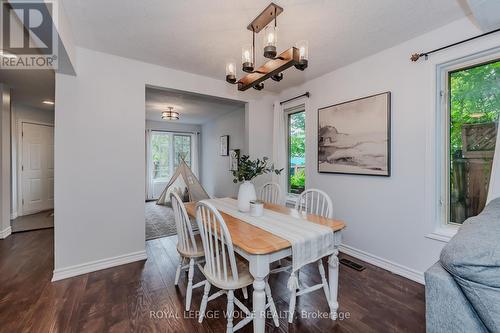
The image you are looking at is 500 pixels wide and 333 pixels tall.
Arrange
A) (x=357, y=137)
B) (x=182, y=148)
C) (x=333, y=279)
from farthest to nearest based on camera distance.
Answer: (x=182, y=148)
(x=357, y=137)
(x=333, y=279)

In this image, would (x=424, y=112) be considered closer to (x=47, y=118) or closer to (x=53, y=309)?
(x=53, y=309)

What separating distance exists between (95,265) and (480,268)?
3.05m

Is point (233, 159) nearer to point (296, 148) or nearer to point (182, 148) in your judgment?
point (296, 148)

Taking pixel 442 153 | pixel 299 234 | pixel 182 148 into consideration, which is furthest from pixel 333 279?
pixel 182 148

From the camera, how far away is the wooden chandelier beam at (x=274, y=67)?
5.03 ft

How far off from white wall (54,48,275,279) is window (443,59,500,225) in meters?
3.09

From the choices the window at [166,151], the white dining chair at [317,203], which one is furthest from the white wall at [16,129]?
the white dining chair at [317,203]

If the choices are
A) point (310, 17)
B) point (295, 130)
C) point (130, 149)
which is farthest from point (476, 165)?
point (130, 149)

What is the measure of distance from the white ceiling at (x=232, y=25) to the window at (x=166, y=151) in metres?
4.24

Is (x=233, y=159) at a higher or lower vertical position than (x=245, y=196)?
higher

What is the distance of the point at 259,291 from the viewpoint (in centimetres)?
124

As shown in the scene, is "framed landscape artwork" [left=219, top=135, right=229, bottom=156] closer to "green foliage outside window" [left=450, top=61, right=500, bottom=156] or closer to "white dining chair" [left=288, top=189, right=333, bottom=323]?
"white dining chair" [left=288, top=189, right=333, bottom=323]

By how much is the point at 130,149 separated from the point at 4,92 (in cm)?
255

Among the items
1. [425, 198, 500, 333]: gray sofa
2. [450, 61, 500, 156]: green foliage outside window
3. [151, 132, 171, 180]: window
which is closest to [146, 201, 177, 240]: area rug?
[151, 132, 171, 180]: window
